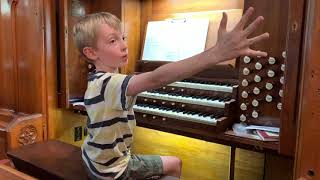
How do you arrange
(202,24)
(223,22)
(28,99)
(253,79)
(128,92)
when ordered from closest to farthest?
(223,22)
(128,92)
(253,79)
(202,24)
(28,99)

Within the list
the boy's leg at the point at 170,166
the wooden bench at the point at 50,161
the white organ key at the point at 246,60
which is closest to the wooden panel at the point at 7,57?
the wooden bench at the point at 50,161

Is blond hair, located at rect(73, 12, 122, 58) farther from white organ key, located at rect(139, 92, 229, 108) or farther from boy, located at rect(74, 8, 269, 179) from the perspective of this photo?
white organ key, located at rect(139, 92, 229, 108)

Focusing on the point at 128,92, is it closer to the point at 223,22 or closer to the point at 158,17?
the point at 223,22

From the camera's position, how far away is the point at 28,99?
2.47 metres

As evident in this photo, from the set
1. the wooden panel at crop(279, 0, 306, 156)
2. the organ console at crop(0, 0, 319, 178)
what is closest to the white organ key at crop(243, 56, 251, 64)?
the organ console at crop(0, 0, 319, 178)

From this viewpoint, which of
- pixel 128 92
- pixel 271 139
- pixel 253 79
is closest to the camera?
pixel 128 92

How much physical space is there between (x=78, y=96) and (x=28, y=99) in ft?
1.29

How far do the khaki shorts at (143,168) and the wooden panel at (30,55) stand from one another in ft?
4.45

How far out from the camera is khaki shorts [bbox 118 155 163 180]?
130 centimetres

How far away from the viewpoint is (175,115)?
74.4 inches

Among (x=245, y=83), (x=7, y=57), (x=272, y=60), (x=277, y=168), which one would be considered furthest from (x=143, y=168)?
(x=7, y=57)

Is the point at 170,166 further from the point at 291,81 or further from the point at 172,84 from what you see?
the point at 172,84

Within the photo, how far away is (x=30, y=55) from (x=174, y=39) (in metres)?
1.13

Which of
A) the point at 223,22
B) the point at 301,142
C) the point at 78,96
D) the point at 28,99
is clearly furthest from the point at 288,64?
the point at 28,99
